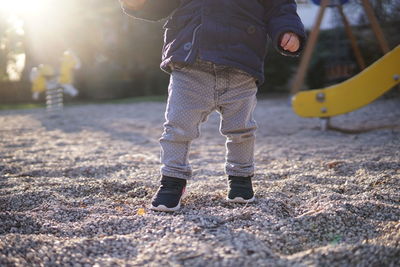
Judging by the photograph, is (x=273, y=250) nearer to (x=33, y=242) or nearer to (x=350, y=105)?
(x=33, y=242)

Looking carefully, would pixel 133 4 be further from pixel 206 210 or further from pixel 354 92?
pixel 354 92

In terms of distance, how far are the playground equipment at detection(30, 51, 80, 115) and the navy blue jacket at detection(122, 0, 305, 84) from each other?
17.4 feet

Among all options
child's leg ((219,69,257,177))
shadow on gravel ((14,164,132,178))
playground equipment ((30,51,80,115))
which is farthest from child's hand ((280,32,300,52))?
playground equipment ((30,51,80,115))

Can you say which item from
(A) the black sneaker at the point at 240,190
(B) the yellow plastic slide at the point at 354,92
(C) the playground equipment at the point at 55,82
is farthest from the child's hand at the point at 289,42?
(C) the playground equipment at the point at 55,82

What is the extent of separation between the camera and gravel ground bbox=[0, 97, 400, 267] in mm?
1026

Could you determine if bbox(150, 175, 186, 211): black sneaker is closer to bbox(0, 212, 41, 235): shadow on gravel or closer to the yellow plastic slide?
bbox(0, 212, 41, 235): shadow on gravel

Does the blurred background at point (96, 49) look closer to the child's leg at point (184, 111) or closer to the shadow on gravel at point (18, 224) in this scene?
the child's leg at point (184, 111)

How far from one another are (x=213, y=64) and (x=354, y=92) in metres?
2.26

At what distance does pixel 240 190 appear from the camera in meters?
1.54

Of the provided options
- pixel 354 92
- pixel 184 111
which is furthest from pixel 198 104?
pixel 354 92

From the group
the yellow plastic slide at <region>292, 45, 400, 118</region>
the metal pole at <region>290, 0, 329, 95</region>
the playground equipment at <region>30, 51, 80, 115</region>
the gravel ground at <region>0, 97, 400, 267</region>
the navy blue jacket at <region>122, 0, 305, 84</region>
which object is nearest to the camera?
the gravel ground at <region>0, 97, 400, 267</region>

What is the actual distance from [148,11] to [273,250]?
95cm

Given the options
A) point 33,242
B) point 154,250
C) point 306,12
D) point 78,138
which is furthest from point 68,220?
point 306,12

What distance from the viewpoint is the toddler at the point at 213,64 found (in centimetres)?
143
